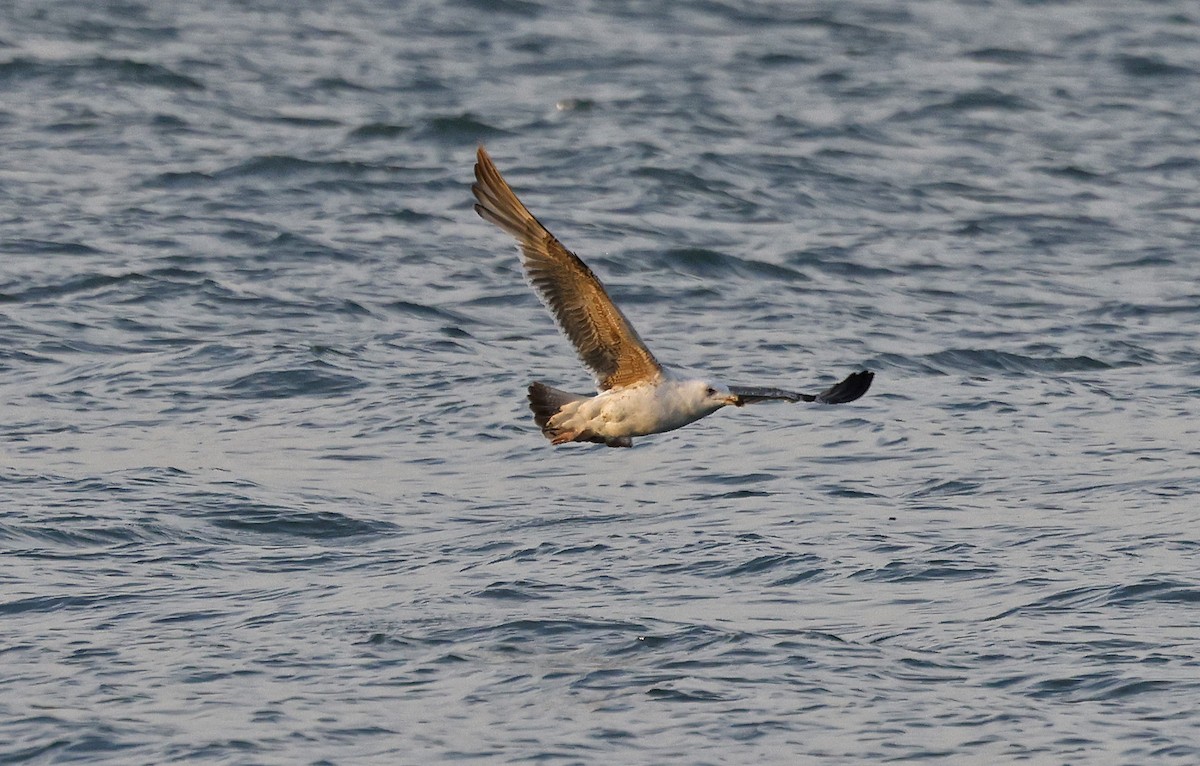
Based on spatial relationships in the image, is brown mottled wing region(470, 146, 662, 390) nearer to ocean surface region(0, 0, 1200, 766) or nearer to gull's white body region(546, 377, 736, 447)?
gull's white body region(546, 377, 736, 447)

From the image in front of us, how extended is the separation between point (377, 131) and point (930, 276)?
604 cm

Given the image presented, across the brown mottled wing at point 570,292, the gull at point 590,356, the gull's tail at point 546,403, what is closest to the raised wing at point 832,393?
the gull at point 590,356

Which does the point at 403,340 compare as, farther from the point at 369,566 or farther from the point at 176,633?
the point at 176,633

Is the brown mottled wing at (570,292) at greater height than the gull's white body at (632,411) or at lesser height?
greater

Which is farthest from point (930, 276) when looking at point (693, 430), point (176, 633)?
point (176, 633)

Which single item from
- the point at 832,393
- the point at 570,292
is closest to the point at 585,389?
the point at 570,292

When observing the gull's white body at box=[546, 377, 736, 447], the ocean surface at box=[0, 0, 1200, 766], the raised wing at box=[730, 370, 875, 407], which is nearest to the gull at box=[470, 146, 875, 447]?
the gull's white body at box=[546, 377, 736, 447]

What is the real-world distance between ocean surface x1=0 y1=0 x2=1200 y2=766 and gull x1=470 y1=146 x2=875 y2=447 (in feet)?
2.76

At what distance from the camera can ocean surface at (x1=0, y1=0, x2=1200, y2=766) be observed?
844 cm

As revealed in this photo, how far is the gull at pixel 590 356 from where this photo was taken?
30.3ft

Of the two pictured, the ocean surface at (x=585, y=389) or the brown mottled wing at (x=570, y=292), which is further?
the brown mottled wing at (x=570, y=292)

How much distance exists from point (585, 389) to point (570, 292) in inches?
130

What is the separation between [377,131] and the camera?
63.0 ft

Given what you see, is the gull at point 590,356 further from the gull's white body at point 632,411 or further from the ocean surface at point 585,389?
the ocean surface at point 585,389
